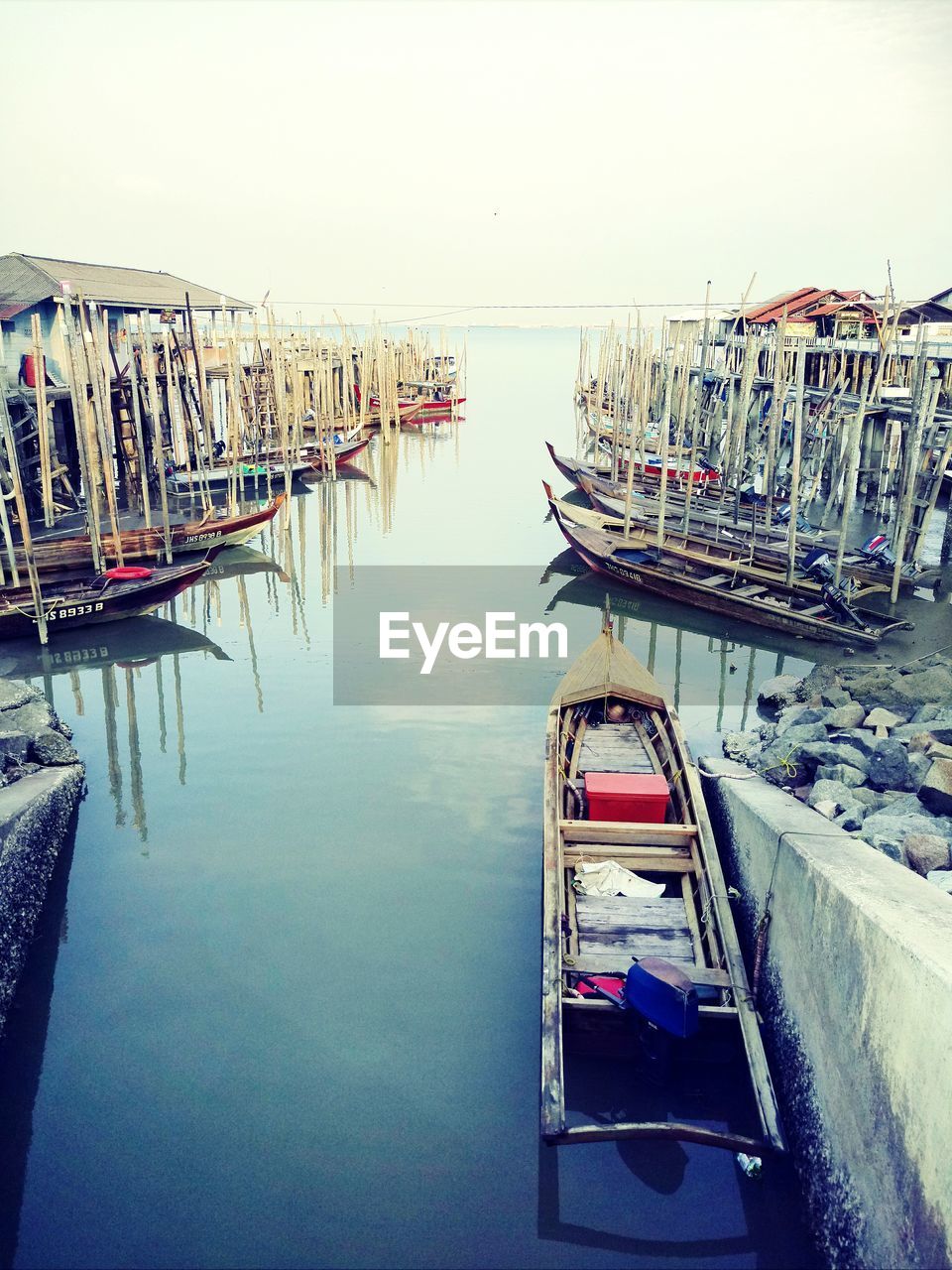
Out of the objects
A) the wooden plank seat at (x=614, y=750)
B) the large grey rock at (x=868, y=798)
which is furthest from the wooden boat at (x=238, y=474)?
the large grey rock at (x=868, y=798)

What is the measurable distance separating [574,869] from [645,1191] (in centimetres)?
298

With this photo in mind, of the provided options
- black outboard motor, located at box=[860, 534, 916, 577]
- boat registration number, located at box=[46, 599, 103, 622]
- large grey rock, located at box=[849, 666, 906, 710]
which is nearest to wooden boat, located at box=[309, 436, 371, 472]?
boat registration number, located at box=[46, 599, 103, 622]

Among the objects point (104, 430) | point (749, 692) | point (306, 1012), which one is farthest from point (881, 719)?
point (104, 430)

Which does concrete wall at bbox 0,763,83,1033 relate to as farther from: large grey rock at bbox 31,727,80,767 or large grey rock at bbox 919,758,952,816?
large grey rock at bbox 919,758,952,816

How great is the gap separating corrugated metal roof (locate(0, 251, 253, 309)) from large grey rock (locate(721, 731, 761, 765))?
1699 centimetres

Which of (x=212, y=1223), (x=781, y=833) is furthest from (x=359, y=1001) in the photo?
(x=781, y=833)

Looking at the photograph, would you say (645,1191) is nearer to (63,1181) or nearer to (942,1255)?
(942,1255)

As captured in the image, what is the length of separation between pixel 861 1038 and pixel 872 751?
220 inches

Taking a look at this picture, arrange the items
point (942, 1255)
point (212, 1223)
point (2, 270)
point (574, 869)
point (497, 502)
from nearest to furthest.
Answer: point (942, 1255) → point (212, 1223) → point (574, 869) → point (2, 270) → point (497, 502)

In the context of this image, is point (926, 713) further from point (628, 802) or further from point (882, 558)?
point (882, 558)

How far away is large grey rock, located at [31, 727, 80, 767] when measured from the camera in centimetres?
→ 1166

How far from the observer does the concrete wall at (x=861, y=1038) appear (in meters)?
4.73

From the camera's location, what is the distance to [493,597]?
21.1 m

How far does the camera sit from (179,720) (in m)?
14.5
